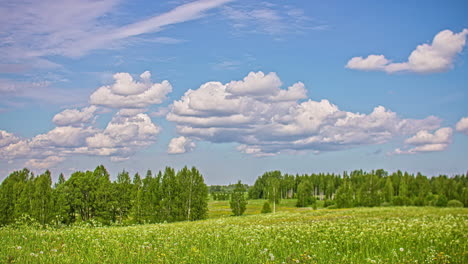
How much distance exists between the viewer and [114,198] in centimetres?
7288

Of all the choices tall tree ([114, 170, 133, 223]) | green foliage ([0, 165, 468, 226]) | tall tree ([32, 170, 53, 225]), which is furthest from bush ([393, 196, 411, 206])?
tall tree ([32, 170, 53, 225])

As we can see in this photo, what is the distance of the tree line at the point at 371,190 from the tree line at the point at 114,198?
32605 millimetres

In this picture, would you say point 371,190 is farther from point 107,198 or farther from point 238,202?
A: point 107,198

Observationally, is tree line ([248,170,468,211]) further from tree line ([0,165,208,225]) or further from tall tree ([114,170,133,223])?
tall tree ([114,170,133,223])

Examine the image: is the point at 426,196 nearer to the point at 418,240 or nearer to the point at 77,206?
the point at 77,206

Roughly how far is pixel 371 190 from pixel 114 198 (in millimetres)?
71054

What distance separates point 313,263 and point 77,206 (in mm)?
70201

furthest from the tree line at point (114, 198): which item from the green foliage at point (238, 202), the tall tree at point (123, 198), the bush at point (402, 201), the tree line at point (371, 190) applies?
the bush at point (402, 201)

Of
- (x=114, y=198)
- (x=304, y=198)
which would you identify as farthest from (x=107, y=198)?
(x=304, y=198)

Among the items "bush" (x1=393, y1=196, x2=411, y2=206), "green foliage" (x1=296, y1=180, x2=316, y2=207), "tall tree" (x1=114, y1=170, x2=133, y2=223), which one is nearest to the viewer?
"tall tree" (x1=114, y1=170, x2=133, y2=223)

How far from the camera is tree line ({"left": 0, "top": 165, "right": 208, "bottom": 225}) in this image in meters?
69.6

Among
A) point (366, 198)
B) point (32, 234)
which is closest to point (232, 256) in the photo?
point (32, 234)

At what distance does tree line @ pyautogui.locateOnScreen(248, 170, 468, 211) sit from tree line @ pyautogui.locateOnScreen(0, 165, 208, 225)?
32.6 m

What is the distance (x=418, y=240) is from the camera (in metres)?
14.8
